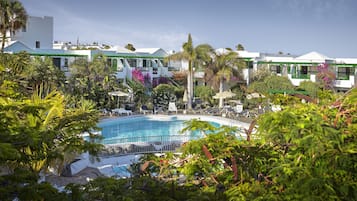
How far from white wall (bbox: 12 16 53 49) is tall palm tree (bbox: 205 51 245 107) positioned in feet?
54.0

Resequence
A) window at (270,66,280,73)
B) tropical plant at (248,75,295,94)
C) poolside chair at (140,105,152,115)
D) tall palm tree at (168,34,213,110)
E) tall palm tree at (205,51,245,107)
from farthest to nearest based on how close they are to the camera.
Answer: window at (270,66,280,73), tropical plant at (248,75,295,94), tall palm tree at (205,51,245,107), tall palm tree at (168,34,213,110), poolside chair at (140,105,152,115)

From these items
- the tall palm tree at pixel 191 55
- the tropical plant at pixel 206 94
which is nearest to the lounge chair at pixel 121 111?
the tall palm tree at pixel 191 55

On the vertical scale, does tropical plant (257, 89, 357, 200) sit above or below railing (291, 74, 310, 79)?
below

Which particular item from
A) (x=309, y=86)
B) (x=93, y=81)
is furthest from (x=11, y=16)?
(x=309, y=86)

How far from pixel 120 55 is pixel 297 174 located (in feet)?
96.5

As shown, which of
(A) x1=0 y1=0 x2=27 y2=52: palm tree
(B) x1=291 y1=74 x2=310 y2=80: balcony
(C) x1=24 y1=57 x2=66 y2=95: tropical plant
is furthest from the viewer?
(B) x1=291 y1=74 x2=310 y2=80: balcony

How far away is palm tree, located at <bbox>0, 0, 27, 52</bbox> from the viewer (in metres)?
21.8

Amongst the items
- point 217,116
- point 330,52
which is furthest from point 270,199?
point 330,52

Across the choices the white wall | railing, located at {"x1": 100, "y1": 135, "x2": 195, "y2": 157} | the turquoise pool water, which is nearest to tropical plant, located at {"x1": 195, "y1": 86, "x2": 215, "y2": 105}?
the turquoise pool water

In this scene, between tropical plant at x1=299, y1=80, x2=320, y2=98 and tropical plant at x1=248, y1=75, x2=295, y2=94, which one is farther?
tropical plant at x1=248, y1=75, x2=295, y2=94

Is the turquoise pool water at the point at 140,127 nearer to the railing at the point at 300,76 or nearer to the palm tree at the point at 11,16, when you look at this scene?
the palm tree at the point at 11,16

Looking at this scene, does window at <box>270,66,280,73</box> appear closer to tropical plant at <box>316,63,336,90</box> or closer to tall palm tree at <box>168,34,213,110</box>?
tropical plant at <box>316,63,336,90</box>

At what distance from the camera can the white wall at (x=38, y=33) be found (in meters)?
36.9

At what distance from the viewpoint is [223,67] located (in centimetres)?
2897
